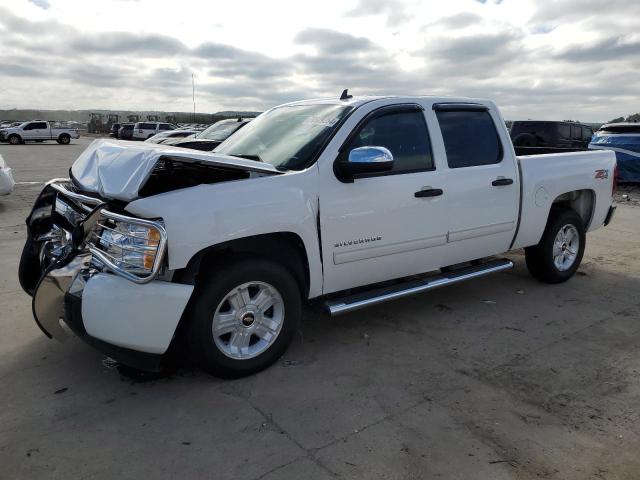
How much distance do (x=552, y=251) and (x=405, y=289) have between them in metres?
2.27

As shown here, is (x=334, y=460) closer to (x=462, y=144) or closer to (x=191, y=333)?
(x=191, y=333)

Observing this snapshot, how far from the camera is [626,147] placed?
14.2 meters

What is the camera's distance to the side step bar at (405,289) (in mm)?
4027

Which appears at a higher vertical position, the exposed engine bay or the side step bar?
the exposed engine bay

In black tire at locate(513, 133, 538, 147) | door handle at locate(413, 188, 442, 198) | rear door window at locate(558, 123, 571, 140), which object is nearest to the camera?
door handle at locate(413, 188, 442, 198)

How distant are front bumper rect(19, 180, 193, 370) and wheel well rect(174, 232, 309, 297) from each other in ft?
0.44

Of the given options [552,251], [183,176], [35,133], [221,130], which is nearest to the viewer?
[183,176]

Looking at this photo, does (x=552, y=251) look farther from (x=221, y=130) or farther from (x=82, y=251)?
(x=221, y=130)

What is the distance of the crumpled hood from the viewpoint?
335cm

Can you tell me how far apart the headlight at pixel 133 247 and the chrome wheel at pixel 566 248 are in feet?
14.4

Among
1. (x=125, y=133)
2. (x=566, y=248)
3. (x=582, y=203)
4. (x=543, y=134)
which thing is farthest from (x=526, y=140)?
(x=125, y=133)

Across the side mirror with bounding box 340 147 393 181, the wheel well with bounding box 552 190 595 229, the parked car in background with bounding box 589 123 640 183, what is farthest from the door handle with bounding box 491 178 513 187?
the parked car in background with bounding box 589 123 640 183

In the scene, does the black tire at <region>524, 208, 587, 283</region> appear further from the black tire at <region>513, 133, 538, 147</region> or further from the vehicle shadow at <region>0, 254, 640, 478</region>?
the black tire at <region>513, 133, 538, 147</region>

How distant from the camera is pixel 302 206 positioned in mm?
3738
